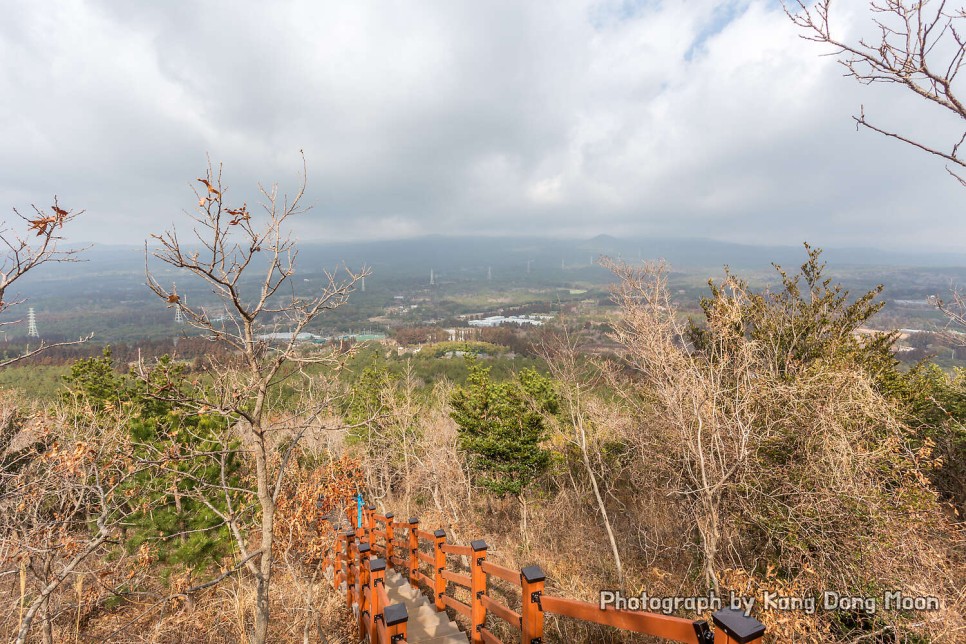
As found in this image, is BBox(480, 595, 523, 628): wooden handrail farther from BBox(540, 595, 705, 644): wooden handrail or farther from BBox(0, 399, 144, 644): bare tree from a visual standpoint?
BBox(0, 399, 144, 644): bare tree

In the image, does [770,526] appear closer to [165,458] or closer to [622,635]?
[622,635]

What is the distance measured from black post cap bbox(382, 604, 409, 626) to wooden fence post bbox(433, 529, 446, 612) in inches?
85.9

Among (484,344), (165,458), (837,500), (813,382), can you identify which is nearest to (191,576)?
(165,458)

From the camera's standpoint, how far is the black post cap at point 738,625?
1.85 m

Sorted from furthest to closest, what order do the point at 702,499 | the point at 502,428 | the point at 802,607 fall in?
1. the point at 502,428
2. the point at 702,499
3. the point at 802,607

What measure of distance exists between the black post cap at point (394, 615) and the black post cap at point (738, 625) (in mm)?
2359

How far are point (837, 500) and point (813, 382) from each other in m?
1.78

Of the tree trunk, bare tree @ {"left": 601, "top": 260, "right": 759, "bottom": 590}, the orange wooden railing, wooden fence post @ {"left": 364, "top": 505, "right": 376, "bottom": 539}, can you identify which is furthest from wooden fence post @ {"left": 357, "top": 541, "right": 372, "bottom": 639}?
bare tree @ {"left": 601, "top": 260, "right": 759, "bottom": 590}

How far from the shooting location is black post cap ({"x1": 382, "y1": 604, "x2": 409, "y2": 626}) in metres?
3.27

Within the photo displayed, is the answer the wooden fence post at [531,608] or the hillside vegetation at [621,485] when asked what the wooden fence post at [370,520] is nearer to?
the hillside vegetation at [621,485]

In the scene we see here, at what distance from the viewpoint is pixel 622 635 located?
604 cm

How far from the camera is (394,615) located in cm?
334

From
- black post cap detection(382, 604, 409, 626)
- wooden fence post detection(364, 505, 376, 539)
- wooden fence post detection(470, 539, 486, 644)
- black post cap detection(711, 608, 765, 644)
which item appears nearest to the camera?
black post cap detection(711, 608, 765, 644)

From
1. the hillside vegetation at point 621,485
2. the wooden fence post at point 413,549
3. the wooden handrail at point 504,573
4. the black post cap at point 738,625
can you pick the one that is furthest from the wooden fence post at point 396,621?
the wooden fence post at point 413,549
